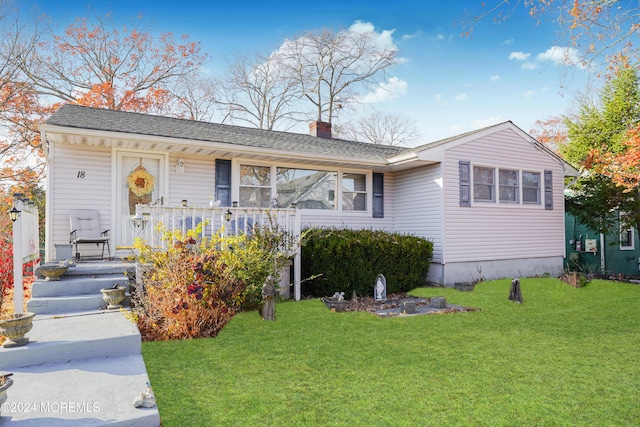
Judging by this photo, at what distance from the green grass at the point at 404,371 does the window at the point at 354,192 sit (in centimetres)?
450

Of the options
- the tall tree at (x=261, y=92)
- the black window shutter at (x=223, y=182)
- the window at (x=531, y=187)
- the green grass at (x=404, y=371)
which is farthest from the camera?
the tall tree at (x=261, y=92)

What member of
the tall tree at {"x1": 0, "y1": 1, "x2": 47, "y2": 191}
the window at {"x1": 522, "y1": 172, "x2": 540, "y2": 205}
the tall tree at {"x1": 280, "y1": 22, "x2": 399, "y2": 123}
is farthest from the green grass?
the tall tree at {"x1": 280, "y1": 22, "x2": 399, "y2": 123}

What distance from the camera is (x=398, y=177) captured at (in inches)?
418

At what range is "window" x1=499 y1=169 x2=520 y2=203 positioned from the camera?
1028 cm

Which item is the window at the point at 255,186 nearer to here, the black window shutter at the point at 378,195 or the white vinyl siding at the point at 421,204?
the black window shutter at the point at 378,195

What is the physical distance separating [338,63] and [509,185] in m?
13.7

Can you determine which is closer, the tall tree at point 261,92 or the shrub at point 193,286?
the shrub at point 193,286

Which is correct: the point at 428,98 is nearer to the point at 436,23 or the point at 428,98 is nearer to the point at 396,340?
the point at 436,23

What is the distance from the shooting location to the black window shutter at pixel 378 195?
1034 cm

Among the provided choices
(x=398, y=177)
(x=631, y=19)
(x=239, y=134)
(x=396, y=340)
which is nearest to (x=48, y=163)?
(x=239, y=134)

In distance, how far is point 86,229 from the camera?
→ 722 centimetres

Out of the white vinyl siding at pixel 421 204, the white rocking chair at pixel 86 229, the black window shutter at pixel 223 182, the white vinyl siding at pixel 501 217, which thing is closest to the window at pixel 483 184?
the white vinyl siding at pixel 501 217

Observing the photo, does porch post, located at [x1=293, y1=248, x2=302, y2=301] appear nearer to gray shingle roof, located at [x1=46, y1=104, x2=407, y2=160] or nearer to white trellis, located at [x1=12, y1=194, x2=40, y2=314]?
gray shingle roof, located at [x1=46, y1=104, x2=407, y2=160]

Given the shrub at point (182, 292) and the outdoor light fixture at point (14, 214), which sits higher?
the outdoor light fixture at point (14, 214)
